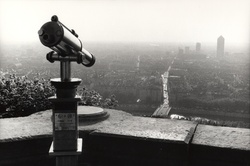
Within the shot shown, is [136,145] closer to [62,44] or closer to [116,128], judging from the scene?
[116,128]

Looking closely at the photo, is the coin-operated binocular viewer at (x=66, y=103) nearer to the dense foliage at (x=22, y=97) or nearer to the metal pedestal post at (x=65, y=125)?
the metal pedestal post at (x=65, y=125)

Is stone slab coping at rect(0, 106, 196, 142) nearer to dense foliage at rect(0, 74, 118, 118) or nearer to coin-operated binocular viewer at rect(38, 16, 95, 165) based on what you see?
coin-operated binocular viewer at rect(38, 16, 95, 165)

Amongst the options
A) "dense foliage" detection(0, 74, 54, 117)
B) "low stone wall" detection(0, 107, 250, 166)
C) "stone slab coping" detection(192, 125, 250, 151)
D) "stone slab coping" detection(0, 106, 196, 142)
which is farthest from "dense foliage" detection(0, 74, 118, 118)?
"stone slab coping" detection(192, 125, 250, 151)

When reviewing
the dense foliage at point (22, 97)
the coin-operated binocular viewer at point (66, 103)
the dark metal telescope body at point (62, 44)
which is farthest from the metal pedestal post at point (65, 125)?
the dense foliage at point (22, 97)

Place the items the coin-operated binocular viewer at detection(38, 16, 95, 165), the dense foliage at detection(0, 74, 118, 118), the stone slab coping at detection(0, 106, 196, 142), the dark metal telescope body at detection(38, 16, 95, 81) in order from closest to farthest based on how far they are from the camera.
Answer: the dark metal telescope body at detection(38, 16, 95, 81) → the coin-operated binocular viewer at detection(38, 16, 95, 165) → the stone slab coping at detection(0, 106, 196, 142) → the dense foliage at detection(0, 74, 118, 118)

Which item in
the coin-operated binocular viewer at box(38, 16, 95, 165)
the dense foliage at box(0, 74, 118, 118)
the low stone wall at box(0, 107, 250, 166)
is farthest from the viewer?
the dense foliage at box(0, 74, 118, 118)

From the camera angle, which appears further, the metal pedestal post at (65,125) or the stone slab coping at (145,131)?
the stone slab coping at (145,131)

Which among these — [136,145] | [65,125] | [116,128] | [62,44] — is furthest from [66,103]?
[116,128]

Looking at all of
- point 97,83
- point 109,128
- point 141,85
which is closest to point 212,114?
point 141,85

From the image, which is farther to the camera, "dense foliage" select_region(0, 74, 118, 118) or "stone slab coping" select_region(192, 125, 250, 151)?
"dense foliage" select_region(0, 74, 118, 118)
